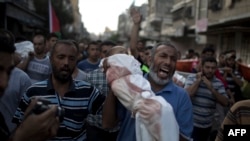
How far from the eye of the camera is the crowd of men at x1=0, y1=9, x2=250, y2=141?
161cm

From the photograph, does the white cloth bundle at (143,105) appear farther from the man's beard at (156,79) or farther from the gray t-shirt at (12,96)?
the gray t-shirt at (12,96)

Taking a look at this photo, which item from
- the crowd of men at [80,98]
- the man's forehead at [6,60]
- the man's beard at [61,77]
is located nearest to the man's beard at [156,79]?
the crowd of men at [80,98]

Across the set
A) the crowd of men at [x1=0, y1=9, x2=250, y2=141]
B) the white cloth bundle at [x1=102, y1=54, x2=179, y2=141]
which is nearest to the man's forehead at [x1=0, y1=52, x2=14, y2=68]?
the crowd of men at [x1=0, y1=9, x2=250, y2=141]

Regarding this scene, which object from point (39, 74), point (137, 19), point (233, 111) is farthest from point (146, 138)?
point (39, 74)

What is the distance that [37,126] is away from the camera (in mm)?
1479

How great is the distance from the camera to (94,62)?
7.37 m

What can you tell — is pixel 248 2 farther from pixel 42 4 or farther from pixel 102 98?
pixel 42 4

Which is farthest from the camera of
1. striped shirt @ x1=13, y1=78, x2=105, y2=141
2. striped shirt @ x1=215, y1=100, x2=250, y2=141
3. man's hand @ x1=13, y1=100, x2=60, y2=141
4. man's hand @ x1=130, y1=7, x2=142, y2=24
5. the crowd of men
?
man's hand @ x1=130, y1=7, x2=142, y2=24

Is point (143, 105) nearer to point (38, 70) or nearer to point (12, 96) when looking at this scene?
point (12, 96)

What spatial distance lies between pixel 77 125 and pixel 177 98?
0.87m

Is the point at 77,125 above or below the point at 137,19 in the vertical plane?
below

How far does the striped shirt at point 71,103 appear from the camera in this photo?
10.5ft

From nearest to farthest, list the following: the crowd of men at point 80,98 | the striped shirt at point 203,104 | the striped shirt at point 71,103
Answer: the crowd of men at point 80,98 < the striped shirt at point 71,103 < the striped shirt at point 203,104

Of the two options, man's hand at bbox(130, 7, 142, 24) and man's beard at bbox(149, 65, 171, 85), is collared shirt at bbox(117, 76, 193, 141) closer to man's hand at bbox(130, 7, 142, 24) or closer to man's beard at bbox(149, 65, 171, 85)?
man's beard at bbox(149, 65, 171, 85)
